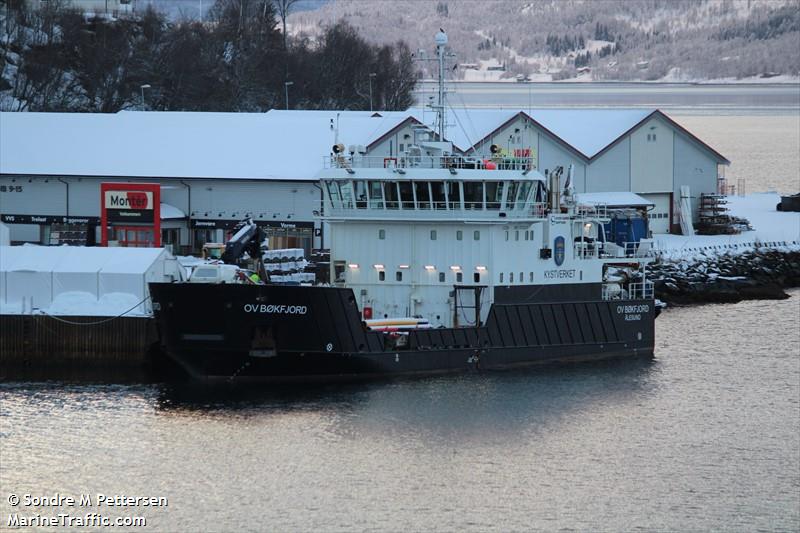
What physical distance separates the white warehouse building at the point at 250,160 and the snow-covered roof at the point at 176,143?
0.05 meters

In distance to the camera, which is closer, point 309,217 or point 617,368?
point 617,368

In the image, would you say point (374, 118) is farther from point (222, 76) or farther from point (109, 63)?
point (222, 76)

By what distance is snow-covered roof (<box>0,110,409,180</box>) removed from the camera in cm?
5772

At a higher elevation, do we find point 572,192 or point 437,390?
point 572,192

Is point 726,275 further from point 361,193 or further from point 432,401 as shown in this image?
point 432,401

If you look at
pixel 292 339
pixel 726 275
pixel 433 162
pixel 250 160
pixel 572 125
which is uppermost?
pixel 572 125

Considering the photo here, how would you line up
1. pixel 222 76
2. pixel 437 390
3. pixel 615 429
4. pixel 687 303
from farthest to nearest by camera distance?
pixel 222 76 < pixel 687 303 < pixel 437 390 < pixel 615 429

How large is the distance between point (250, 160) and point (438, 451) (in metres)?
27.1

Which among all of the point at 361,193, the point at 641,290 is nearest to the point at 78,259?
the point at 361,193

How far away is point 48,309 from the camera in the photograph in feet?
138

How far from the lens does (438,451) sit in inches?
1303

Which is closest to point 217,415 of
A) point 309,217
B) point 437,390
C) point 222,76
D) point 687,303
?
point 437,390

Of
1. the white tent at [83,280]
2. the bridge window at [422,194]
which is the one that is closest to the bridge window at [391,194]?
the bridge window at [422,194]

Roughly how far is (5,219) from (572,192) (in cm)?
2350
